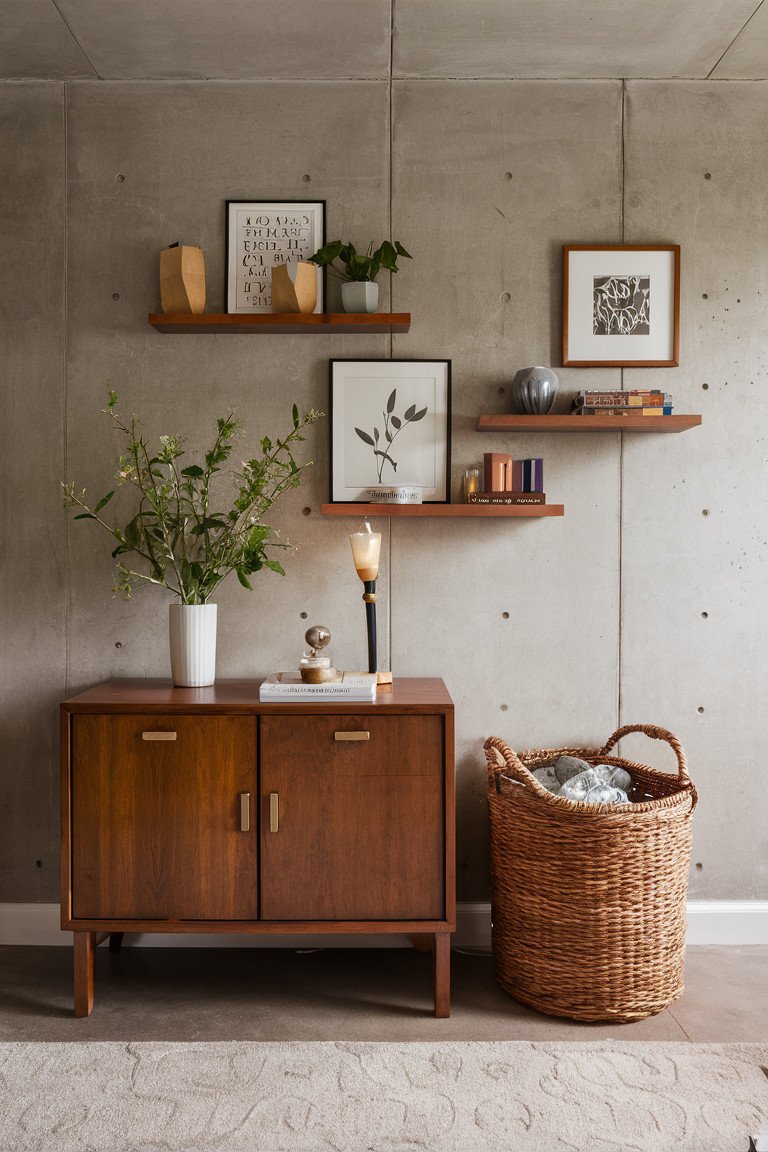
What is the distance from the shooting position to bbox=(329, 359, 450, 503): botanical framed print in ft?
9.32

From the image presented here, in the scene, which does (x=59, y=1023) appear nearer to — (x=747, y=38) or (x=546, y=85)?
(x=546, y=85)

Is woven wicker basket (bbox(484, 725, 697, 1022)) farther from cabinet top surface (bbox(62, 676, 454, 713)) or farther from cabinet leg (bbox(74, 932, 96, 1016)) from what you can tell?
cabinet leg (bbox(74, 932, 96, 1016))

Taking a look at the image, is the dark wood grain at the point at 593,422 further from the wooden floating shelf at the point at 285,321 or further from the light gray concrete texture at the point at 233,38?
the light gray concrete texture at the point at 233,38

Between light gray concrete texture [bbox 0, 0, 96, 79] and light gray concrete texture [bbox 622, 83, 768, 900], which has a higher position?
light gray concrete texture [bbox 0, 0, 96, 79]

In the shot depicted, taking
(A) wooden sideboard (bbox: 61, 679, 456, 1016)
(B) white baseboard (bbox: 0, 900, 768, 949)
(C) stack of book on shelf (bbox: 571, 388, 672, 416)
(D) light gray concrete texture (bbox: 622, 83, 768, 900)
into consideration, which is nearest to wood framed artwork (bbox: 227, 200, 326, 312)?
(C) stack of book on shelf (bbox: 571, 388, 672, 416)

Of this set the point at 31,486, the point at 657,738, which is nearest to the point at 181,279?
the point at 31,486

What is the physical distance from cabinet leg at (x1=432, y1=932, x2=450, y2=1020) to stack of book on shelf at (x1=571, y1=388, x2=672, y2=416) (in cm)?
157

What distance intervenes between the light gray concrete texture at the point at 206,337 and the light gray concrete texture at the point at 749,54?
3.50 feet

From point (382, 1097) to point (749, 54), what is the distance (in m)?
3.06

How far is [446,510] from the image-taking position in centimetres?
267

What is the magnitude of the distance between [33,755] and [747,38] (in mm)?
3110

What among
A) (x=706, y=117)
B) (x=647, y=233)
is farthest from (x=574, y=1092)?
(x=706, y=117)

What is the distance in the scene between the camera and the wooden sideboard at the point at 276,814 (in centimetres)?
236

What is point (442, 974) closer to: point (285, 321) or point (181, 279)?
point (285, 321)
